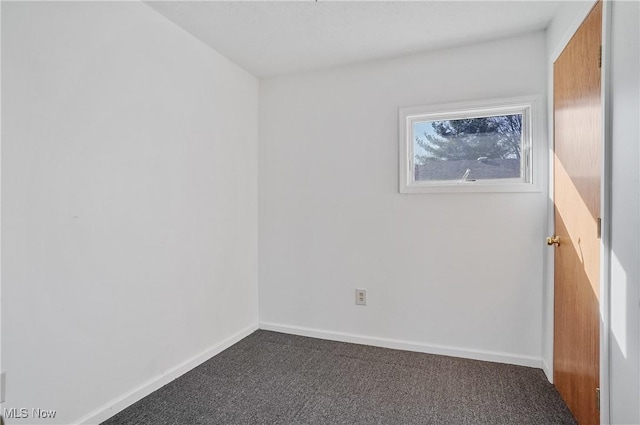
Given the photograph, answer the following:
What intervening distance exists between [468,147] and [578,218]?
3.31 ft

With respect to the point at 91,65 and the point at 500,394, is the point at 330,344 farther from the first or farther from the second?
the point at 91,65

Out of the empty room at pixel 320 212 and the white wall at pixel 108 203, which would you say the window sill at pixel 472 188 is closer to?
the empty room at pixel 320 212

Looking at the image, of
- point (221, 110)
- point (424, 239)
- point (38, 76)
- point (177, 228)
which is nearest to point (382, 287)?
point (424, 239)

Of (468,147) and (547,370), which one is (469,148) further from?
(547,370)

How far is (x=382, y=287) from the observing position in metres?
2.75

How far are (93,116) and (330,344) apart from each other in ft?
7.39

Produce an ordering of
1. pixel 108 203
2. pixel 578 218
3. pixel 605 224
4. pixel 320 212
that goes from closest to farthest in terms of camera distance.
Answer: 1. pixel 605 224
2. pixel 578 218
3. pixel 108 203
4. pixel 320 212

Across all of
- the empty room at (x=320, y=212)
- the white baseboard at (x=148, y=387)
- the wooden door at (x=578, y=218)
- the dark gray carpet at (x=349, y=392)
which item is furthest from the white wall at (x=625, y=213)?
the white baseboard at (x=148, y=387)

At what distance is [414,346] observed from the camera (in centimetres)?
264

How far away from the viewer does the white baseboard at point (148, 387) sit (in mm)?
1760

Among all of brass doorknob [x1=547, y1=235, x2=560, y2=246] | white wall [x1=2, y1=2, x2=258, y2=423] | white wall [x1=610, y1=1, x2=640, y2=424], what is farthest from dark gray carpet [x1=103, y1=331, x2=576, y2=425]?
brass doorknob [x1=547, y1=235, x2=560, y2=246]

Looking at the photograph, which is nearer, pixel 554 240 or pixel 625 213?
pixel 625 213

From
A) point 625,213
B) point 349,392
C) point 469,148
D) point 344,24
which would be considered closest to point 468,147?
point 469,148

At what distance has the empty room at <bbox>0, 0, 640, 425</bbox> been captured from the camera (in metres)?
1.46
